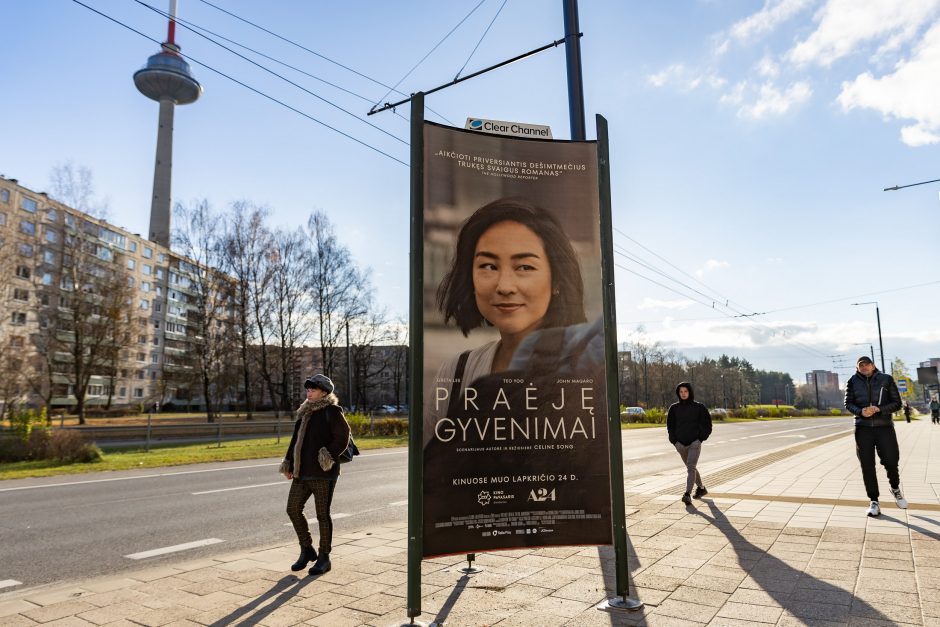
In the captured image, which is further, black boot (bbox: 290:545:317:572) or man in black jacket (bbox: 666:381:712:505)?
man in black jacket (bbox: 666:381:712:505)

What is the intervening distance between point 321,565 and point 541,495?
7.45ft

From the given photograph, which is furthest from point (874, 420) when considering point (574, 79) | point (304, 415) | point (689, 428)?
point (304, 415)

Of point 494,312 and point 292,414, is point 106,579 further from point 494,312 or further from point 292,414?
point 292,414

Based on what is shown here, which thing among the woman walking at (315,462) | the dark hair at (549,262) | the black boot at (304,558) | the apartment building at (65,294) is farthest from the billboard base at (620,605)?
the apartment building at (65,294)

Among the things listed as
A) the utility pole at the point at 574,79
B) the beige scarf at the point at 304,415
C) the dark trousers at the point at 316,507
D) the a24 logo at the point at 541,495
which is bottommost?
the dark trousers at the point at 316,507

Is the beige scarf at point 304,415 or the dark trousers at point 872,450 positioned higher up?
the beige scarf at point 304,415

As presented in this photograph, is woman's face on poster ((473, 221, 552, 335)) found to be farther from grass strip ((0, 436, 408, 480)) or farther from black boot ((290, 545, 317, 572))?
grass strip ((0, 436, 408, 480))

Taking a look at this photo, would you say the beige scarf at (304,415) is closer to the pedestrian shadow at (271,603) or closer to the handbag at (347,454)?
the handbag at (347,454)

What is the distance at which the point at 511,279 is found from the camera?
13.6 feet

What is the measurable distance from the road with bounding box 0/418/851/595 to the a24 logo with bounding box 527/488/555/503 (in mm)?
3920

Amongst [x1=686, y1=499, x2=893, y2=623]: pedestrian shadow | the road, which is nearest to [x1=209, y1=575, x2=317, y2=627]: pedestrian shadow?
the road

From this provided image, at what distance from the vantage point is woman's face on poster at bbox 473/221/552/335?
4090 mm

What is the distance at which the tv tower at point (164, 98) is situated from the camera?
89.4 metres

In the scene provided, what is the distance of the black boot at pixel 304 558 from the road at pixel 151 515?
1453mm
